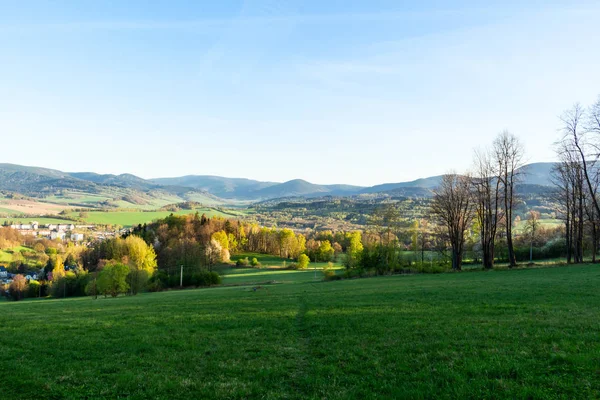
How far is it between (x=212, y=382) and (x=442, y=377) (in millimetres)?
6177

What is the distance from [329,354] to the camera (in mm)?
11867

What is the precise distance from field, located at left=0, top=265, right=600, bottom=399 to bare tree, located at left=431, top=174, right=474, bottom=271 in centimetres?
3401

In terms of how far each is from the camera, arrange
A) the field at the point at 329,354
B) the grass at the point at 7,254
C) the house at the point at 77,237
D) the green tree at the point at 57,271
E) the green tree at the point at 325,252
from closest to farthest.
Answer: the field at the point at 329,354, the green tree at the point at 57,271, the green tree at the point at 325,252, the grass at the point at 7,254, the house at the point at 77,237

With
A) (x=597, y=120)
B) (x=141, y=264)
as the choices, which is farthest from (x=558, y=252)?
(x=141, y=264)

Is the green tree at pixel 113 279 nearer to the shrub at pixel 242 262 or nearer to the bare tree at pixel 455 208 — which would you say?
the shrub at pixel 242 262

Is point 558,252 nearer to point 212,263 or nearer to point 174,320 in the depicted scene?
point 174,320

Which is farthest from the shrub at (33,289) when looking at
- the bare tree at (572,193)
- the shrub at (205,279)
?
the bare tree at (572,193)

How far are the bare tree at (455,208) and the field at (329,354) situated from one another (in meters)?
34.0

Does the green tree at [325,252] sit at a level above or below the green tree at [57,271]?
above

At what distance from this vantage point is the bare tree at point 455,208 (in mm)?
52844

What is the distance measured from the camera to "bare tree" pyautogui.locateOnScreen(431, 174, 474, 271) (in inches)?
2080

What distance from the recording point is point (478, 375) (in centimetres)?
879

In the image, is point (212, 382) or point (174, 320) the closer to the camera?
point (212, 382)

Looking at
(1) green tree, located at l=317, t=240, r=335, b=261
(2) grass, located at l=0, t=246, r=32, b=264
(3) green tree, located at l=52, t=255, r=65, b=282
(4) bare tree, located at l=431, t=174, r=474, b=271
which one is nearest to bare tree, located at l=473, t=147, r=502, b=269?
(4) bare tree, located at l=431, t=174, r=474, b=271
